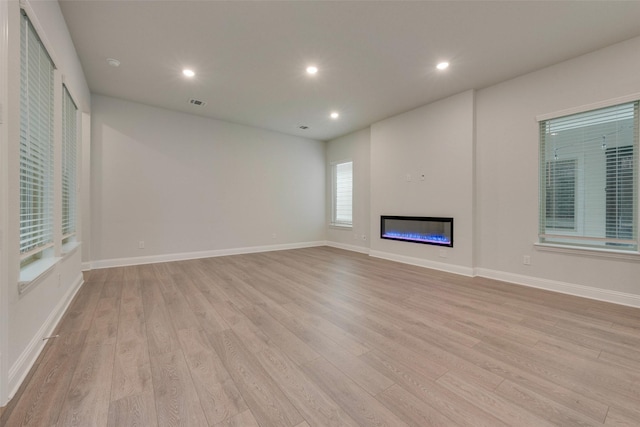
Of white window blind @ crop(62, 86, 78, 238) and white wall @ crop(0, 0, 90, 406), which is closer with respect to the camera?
white wall @ crop(0, 0, 90, 406)

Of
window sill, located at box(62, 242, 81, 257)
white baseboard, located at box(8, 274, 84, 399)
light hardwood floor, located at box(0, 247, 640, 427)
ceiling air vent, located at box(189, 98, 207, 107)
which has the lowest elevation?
light hardwood floor, located at box(0, 247, 640, 427)

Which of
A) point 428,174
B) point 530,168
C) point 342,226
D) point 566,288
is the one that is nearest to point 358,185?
point 342,226

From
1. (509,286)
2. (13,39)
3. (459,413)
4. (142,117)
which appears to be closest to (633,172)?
(509,286)

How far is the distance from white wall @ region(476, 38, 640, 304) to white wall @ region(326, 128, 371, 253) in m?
2.49

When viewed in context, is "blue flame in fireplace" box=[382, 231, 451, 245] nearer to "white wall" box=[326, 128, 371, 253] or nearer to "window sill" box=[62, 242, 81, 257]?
"white wall" box=[326, 128, 371, 253]

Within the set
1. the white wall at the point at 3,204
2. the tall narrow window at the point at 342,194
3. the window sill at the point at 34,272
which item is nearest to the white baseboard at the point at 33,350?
the white wall at the point at 3,204

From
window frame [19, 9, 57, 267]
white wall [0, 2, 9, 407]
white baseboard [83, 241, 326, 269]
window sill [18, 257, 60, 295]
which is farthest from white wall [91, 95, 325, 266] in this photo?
white wall [0, 2, 9, 407]

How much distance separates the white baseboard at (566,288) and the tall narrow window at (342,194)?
331 centimetres

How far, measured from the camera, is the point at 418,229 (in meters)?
4.89

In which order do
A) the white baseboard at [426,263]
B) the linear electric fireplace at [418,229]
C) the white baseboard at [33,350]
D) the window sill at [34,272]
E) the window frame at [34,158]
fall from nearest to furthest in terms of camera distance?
the white baseboard at [33,350] < the window sill at [34,272] < the window frame at [34,158] < the white baseboard at [426,263] < the linear electric fireplace at [418,229]

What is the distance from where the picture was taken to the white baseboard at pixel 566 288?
2928mm

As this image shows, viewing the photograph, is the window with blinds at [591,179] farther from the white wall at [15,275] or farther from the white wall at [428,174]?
the white wall at [15,275]

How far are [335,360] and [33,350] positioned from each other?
2.06 meters

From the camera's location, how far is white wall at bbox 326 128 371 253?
20.4ft
